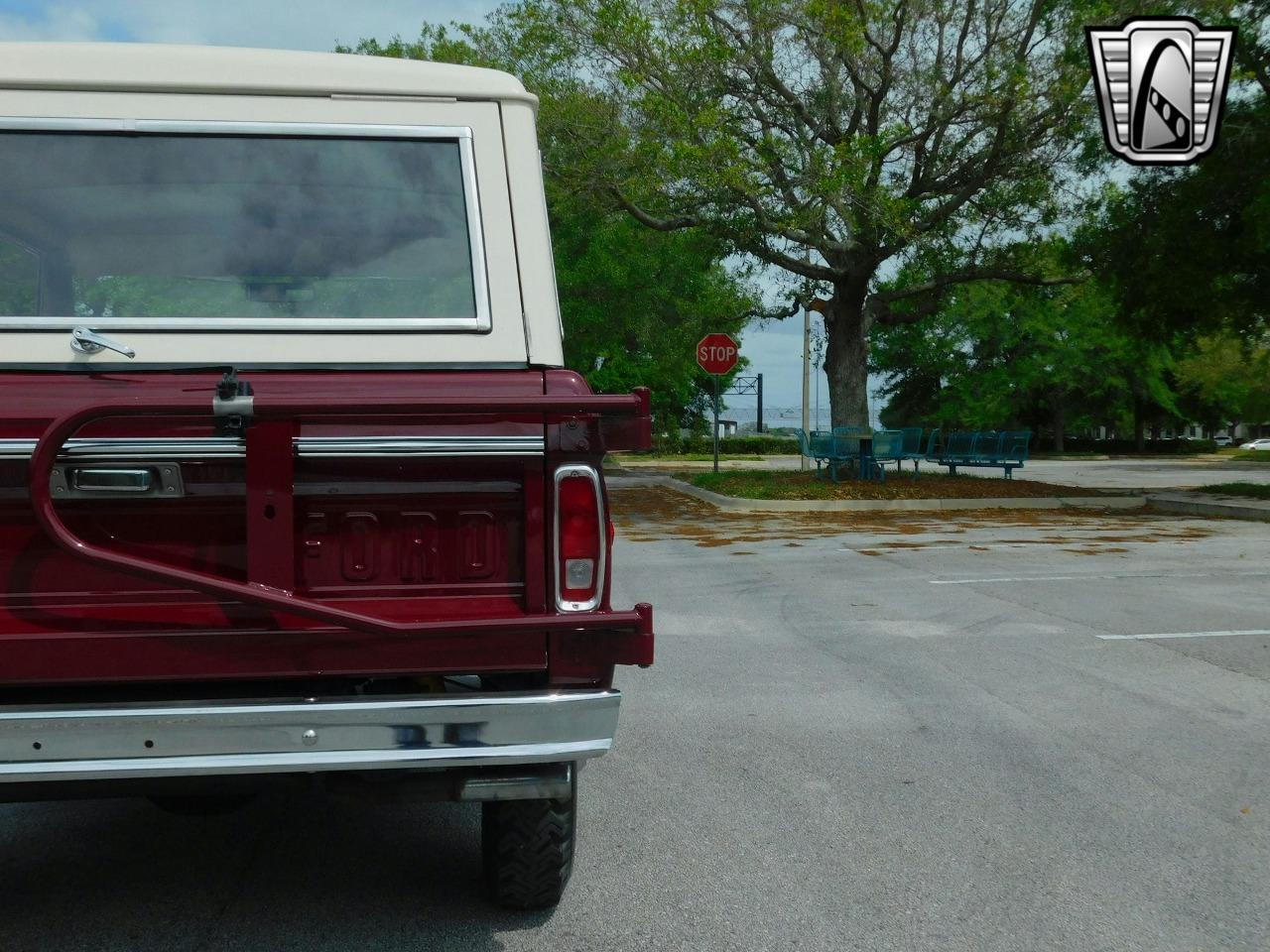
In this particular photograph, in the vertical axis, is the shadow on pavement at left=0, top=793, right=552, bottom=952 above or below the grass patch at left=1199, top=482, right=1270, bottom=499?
below

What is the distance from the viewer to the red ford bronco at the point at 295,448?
2.79 meters

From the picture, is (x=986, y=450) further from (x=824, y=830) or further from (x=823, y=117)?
(x=824, y=830)

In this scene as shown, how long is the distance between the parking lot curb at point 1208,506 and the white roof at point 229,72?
1625 cm

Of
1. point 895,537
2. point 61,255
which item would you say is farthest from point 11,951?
point 895,537

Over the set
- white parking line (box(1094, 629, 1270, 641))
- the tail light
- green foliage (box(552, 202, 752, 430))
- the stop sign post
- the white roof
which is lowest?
white parking line (box(1094, 629, 1270, 641))

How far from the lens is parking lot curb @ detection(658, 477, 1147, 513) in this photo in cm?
1814

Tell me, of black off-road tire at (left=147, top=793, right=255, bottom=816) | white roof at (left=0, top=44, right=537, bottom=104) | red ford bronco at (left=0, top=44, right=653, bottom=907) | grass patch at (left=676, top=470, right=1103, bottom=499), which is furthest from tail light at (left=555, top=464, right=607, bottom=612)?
grass patch at (left=676, top=470, right=1103, bottom=499)

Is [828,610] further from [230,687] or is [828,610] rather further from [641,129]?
[641,129]

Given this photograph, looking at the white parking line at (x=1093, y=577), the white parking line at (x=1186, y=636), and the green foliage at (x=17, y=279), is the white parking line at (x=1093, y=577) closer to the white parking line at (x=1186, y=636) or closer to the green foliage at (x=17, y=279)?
the white parking line at (x=1186, y=636)

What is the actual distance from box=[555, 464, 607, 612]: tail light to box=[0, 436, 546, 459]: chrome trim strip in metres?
0.13

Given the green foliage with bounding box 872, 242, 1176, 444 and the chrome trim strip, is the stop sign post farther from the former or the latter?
the green foliage with bounding box 872, 242, 1176, 444

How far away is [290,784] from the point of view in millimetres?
2932

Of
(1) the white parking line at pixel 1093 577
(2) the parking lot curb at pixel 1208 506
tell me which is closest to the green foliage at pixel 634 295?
(2) the parking lot curb at pixel 1208 506

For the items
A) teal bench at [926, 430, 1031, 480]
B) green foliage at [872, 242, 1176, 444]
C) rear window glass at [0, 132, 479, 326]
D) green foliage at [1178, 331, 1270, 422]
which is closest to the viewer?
rear window glass at [0, 132, 479, 326]
